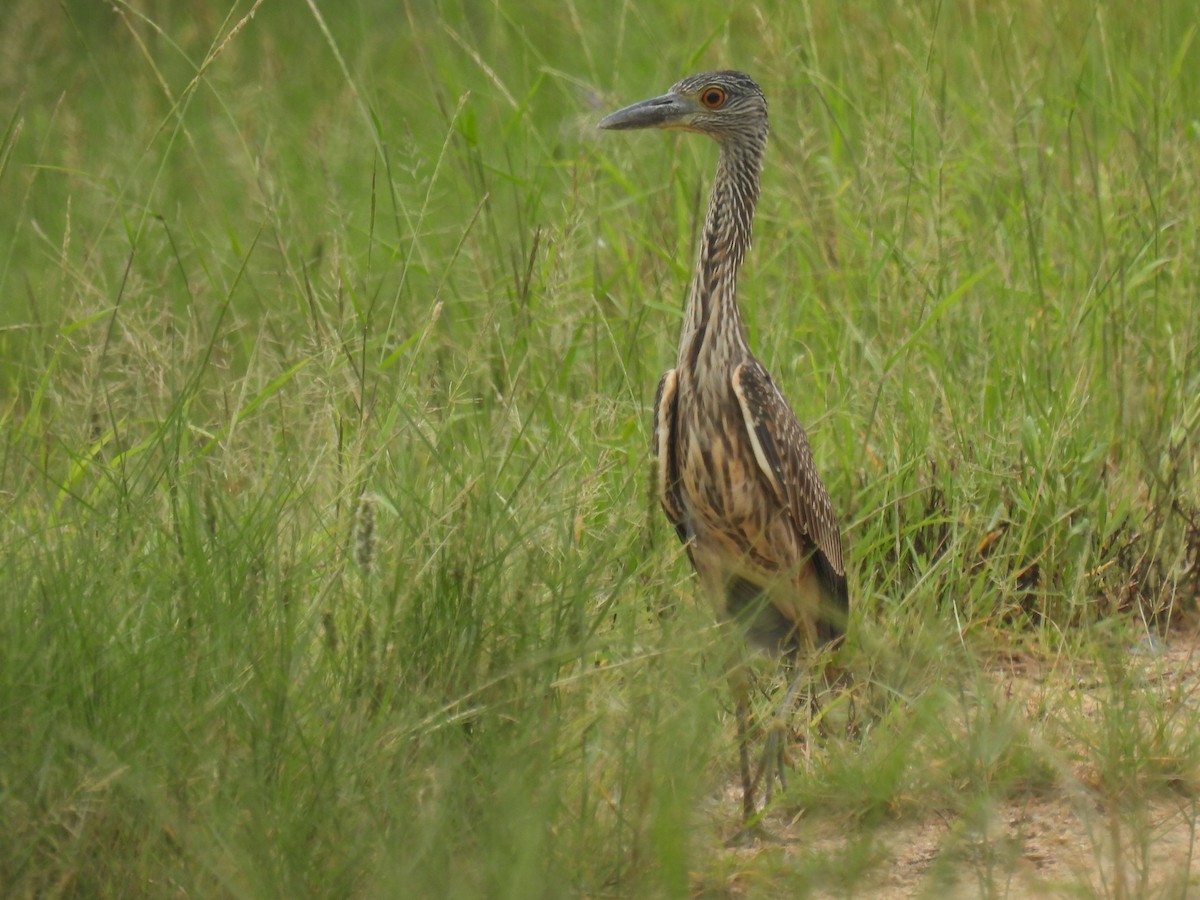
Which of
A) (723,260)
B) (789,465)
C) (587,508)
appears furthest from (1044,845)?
(723,260)

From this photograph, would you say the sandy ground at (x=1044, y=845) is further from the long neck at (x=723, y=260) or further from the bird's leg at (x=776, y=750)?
Result: the long neck at (x=723, y=260)

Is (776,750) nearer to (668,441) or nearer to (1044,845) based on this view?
(1044,845)

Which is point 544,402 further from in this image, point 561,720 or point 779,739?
point 561,720

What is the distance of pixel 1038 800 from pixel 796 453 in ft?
3.36

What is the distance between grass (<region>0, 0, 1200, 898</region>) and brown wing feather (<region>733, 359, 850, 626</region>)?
204mm

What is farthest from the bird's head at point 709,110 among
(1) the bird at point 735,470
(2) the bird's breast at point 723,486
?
(2) the bird's breast at point 723,486

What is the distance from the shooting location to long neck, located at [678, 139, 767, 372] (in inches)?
164

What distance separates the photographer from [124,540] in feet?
10.9

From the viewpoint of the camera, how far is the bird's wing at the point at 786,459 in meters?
4.09

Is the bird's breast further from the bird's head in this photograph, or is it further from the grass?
the bird's head

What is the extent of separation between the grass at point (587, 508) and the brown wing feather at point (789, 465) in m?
0.20

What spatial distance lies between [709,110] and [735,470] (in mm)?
995

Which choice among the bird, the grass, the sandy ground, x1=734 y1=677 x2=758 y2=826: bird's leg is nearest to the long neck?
the bird

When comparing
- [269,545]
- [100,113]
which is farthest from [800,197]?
[100,113]
